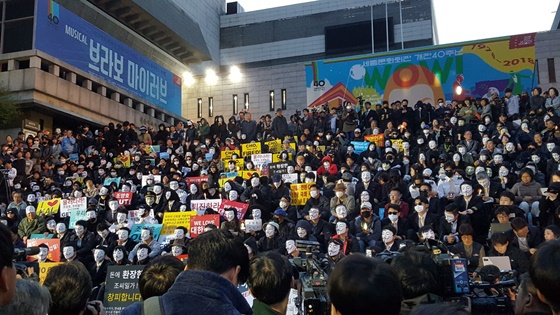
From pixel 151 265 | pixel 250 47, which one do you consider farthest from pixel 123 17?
pixel 151 265

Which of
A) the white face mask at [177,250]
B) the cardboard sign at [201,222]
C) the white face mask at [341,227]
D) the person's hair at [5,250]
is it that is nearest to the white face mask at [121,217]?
the cardboard sign at [201,222]

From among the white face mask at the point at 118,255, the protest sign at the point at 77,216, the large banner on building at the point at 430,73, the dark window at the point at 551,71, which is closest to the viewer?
the white face mask at the point at 118,255

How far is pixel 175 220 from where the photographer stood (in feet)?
41.9

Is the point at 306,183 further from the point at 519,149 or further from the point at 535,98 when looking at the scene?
the point at 535,98

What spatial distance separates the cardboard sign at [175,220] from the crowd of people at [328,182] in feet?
1.53

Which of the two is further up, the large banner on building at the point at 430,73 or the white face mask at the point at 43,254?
the large banner on building at the point at 430,73

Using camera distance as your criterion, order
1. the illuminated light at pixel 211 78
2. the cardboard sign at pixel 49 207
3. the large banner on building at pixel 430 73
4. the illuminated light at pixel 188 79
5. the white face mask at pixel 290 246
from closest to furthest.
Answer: the white face mask at pixel 290 246
the cardboard sign at pixel 49 207
the large banner on building at pixel 430 73
the illuminated light at pixel 211 78
the illuminated light at pixel 188 79

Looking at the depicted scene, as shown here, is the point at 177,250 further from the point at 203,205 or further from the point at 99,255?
the point at 203,205

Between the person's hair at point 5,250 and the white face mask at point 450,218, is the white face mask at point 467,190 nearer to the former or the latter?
the white face mask at point 450,218

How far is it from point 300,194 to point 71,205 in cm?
601

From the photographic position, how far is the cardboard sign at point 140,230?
40.3 feet

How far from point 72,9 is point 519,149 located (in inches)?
773

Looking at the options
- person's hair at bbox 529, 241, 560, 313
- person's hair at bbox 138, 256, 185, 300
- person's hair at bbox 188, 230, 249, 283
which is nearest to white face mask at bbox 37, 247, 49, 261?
person's hair at bbox 138, 256, 185, 300

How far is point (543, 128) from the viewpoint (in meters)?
14.3
